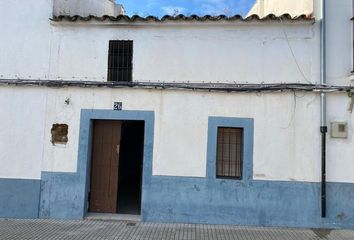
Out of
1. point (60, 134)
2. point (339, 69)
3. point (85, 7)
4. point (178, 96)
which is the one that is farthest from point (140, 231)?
point (85, 7)

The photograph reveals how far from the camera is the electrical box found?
856 cm

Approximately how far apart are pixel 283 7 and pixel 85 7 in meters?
5.31

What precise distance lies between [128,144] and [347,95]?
22.7 feet

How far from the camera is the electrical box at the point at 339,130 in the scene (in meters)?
8.56

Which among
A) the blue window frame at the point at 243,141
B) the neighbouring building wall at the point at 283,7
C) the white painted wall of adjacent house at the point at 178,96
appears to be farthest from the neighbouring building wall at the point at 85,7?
the blue window frame at the point at 243,141

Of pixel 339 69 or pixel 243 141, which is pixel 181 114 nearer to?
pixel 243 141

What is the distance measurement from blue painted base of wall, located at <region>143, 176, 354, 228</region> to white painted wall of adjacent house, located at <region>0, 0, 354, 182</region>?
0.77ft

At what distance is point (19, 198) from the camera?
9086 mm

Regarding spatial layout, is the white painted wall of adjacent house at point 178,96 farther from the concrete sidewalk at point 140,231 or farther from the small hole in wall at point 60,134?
the concrete sidewalk at point 140,231

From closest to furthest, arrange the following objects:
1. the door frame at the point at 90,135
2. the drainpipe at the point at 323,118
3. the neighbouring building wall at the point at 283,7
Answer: the drainpipe at the point at 323,118
the door frame at the point at 90,135
the neighbouring building wall at the point at 283,7

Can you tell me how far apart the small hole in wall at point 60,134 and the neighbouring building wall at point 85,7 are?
8.99 ft

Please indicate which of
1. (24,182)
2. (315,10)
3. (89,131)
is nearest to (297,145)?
(315,10)

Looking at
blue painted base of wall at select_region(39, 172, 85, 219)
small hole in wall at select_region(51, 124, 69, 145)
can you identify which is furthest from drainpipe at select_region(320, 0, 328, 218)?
small hole in wall at select_region(51, 124, 69, 145)

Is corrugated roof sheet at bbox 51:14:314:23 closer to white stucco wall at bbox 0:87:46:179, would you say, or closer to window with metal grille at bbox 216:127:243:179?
white stucco wall at bbox 0:87:46:179
